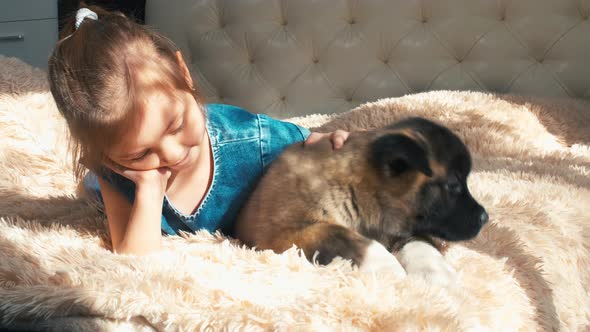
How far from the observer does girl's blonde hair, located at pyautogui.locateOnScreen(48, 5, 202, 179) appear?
139cm

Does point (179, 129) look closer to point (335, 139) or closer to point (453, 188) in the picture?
point (335, 139)

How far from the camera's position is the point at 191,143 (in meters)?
1.52

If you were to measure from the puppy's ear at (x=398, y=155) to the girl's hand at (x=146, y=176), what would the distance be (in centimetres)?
59

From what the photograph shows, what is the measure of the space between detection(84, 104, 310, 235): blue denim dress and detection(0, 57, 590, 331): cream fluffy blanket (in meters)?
0.15

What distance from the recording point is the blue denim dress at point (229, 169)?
1679 mm

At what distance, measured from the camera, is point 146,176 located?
154 cm

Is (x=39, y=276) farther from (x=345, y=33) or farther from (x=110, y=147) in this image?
(x=345, y=33)

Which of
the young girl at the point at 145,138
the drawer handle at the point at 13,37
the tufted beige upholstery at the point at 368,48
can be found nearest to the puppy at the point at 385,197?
the young girl at the point at 145,138

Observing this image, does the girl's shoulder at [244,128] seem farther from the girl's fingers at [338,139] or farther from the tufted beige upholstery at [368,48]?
the tufted beige upholstery at [368,48]

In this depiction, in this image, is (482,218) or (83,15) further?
(83,15)

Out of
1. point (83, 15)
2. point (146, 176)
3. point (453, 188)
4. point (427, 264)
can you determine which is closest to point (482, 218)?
point (453, 188)

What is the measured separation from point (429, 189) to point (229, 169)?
2.11ft

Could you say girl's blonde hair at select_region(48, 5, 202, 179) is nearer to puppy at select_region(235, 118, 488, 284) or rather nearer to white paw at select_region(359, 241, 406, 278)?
puppy at select_region(235, 118, 488, 284)

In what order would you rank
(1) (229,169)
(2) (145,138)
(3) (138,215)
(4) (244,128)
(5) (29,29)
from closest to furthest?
(2) (145,138)
(3) (138,215)
(1) (229,169)
(4) (244,128)
(5) (29,29)
